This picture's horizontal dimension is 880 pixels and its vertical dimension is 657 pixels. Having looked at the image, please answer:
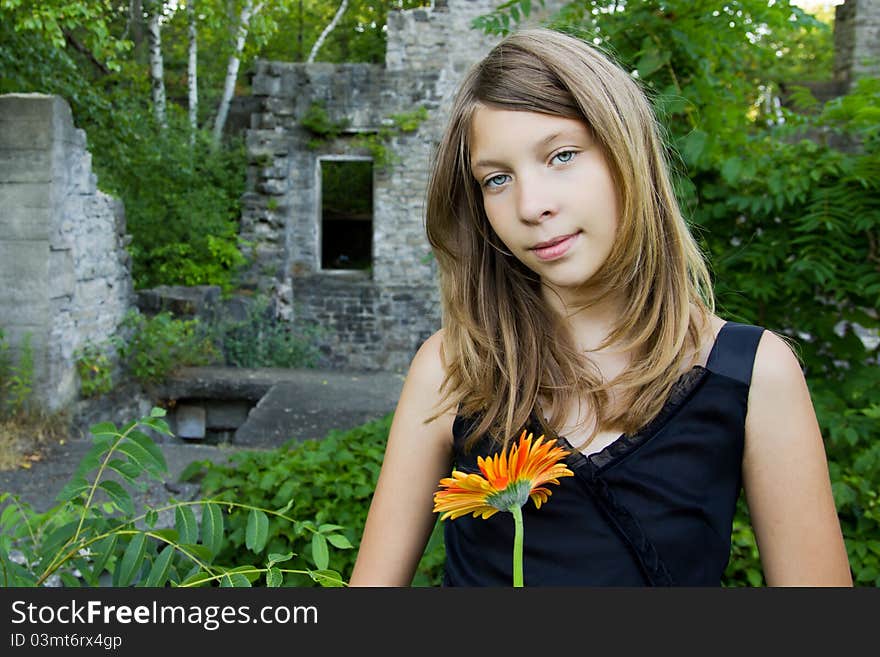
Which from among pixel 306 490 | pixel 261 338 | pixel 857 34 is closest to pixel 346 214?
pixel 261 338

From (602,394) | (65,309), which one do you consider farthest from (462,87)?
(65,309)

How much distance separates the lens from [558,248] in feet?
3.43

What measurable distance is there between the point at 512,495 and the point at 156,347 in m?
7.22

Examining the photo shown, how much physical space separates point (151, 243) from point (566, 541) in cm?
1093

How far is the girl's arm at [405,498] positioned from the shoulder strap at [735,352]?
1.17ft

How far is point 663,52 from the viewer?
9.48 ft

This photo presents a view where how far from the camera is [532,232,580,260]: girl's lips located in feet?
3.43

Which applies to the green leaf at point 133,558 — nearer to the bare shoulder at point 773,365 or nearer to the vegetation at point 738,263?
the vegetation at point 738,263

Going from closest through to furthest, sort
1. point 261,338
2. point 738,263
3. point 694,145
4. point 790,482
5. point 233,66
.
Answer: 1. point 790,482
2. point 694,145
3. point 738,263
4. point 261,338
5. point 233,66

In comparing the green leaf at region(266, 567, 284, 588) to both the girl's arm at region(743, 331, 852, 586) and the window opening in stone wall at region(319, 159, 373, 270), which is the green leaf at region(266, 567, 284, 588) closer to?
the girl's arm at region(743, 331, 852, 586)

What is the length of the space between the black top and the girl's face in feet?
0.69

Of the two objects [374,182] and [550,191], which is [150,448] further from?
[374,182]

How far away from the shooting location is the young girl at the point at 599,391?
1020 mm

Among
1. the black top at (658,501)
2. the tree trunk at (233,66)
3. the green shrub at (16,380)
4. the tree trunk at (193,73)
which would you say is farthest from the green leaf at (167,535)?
the tree trunk at (193,73)
